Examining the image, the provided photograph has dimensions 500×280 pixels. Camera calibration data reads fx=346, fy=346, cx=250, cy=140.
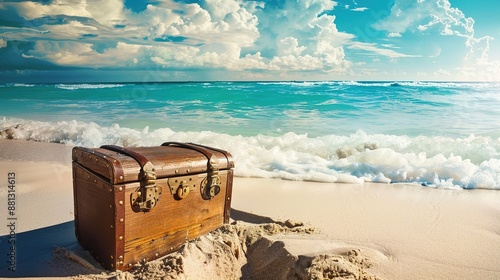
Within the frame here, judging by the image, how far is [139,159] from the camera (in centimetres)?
233

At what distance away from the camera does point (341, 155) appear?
282 inches

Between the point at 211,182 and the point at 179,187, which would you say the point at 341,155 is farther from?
the point at 179,187

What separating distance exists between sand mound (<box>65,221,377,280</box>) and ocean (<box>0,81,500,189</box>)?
8.83 feet

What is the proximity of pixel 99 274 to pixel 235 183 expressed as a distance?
281 centimetres

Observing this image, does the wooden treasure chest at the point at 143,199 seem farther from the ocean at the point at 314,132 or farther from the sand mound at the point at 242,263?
the ocean at the point at 314,132

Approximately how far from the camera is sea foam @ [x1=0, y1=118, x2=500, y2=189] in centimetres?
529

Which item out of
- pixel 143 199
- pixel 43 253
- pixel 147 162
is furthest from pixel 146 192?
pixel 43 253

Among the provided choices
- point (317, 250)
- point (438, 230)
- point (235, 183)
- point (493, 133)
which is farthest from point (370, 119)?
point (317, 250)

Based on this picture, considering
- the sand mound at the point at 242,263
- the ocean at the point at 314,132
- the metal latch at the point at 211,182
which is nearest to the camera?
the sand mound at the point at 242,263

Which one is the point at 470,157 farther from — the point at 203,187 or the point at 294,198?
the point at 203,187

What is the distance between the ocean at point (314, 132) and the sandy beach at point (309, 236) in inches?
24.7

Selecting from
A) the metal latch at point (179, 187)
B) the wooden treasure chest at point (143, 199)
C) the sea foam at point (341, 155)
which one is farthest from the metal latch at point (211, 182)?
the sea foam at point (341, 155)

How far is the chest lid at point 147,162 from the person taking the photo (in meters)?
2.20

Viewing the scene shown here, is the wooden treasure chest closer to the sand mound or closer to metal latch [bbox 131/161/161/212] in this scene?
metal latch [bbox 131/161/161/212]
